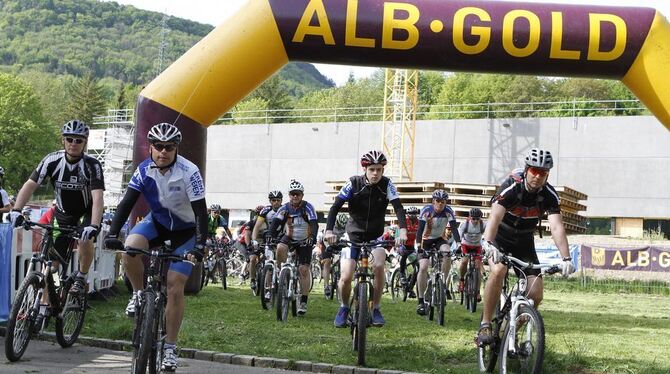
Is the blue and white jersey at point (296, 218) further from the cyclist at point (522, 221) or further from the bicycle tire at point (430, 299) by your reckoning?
the cyclist at point (522, 221)

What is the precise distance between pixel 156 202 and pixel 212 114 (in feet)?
24.9

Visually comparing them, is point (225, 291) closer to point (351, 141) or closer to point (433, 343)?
point (433, 343)

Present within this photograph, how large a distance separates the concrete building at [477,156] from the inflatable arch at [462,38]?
30714mm

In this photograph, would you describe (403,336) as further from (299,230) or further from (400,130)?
(400,130)

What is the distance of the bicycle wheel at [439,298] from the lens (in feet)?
43.5

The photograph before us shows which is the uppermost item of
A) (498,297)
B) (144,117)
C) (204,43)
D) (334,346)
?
(204,43)

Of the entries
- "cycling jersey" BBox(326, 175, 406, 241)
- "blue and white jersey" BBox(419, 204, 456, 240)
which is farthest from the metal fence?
"cycling jersey" BBox(326, 175, 406, 241)

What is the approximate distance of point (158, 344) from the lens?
6695 mm

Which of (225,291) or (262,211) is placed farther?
(225,291)

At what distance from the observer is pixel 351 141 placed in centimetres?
5378

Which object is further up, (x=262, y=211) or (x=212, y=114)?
(x=212, y=114)

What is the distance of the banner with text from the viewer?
2678 centimetres

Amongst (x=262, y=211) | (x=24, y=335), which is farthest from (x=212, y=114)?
(x=24, y=335)

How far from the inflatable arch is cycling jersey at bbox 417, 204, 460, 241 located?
99.3 inches
